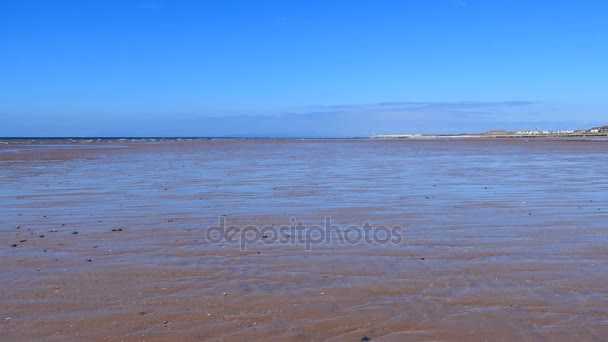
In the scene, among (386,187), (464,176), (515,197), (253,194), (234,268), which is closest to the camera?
(234,268)

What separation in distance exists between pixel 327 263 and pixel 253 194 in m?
7.12

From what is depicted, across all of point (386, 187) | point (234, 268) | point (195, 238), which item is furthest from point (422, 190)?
point (234, 268)

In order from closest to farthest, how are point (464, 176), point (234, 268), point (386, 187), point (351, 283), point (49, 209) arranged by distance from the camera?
point (351, 283), point (234, 268), point (49, 209), point (386, 187), point (464, 176)

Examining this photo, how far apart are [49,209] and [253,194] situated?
15.2 ft

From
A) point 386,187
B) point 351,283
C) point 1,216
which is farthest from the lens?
point 386,187

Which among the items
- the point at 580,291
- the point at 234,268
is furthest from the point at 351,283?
the point at 580,291

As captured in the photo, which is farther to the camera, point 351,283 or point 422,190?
point 422,190

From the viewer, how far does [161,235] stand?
839 centimetres

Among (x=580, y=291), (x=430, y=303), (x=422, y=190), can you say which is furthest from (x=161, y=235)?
(x=422, y=190)

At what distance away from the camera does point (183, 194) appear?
13555 millimetres

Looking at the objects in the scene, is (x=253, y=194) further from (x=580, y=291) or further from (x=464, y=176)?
(x=580, y=291)

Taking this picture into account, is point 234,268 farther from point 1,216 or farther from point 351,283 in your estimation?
point 1,216

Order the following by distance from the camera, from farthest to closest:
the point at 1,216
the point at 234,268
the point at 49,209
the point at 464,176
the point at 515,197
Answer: the point at 464,176, the point at 515,197, the point at 49,209, the point at 1,216, the point at 234,268

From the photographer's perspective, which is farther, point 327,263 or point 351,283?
point 327,263
